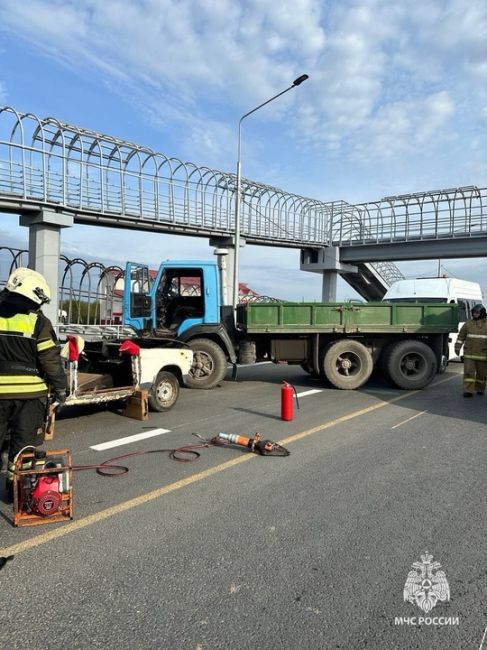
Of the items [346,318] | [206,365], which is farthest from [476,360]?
[206,365]

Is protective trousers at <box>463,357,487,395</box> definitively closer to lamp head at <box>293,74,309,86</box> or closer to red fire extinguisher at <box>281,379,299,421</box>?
red fire extinguisher at <box>281,379,299,421</box>

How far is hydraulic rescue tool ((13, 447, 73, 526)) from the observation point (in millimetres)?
3752

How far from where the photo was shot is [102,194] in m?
20.2

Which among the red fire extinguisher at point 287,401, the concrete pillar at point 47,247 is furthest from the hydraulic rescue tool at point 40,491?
the concrete pillar at point 47,247

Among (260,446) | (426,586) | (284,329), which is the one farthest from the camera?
(284,329)

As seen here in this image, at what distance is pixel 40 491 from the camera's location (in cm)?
376

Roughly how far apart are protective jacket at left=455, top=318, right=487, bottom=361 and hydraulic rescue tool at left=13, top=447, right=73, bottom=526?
8.38 m

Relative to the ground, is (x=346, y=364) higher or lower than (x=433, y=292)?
lower

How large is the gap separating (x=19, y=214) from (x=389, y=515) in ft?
60.3

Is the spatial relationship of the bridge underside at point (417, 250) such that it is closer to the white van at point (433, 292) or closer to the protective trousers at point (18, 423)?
the white van at point (433, 292)

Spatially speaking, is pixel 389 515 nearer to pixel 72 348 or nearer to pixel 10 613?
pixel 10 613

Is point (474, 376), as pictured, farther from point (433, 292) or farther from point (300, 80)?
point (300, 80)

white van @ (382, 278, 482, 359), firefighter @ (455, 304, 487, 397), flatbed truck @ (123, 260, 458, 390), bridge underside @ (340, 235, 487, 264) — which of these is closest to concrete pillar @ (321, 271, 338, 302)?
bridge underside @ (340, 235, 487, 264)

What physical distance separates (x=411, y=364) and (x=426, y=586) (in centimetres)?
813
